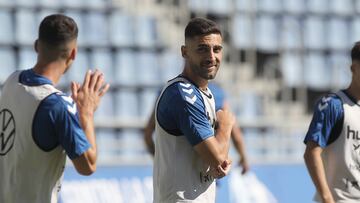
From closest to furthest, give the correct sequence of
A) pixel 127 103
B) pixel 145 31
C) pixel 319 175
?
pixel 319 175, pixel 127 103, pixel 145 31

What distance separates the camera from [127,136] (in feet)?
55.6

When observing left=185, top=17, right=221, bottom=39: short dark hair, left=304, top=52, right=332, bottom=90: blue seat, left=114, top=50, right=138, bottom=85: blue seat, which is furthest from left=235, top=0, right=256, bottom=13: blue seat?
left=185, top=17, right=221, bottom=39: short dark hair

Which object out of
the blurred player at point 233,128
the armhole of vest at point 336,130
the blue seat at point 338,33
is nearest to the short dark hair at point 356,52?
the armhole of vest at point 336,130

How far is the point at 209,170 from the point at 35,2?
43.3ft

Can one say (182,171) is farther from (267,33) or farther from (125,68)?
(267,33)

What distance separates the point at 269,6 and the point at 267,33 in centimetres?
66

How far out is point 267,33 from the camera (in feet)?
66.4

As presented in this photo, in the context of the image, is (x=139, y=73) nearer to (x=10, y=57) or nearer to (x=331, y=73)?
(x=10, y=57)

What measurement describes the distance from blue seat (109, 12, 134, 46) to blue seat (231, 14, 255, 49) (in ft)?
6.83

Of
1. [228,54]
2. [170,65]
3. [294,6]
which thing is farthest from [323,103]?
[294,6]

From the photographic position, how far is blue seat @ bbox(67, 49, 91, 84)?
17953mm

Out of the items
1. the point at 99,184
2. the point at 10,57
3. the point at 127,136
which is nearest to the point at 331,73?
the point at 127,136

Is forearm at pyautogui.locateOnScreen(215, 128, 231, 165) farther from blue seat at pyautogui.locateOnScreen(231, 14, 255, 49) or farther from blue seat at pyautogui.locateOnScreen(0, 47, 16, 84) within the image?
blue seat at pyautogui.locateOnScreen(231, 14, 255, 49)

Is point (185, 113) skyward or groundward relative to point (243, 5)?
skyward
